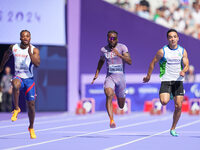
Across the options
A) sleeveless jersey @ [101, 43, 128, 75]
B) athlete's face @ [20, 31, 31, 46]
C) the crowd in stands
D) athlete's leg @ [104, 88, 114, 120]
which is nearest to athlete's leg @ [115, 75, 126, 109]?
sleeveless jersey @ [101, 43, 128, 75]

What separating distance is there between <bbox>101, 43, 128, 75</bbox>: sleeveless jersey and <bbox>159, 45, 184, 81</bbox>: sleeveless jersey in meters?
1.05

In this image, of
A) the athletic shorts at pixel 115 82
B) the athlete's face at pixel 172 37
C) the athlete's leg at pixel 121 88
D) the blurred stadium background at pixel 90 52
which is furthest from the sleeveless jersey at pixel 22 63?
the blurred stadium background at pixel 90 52

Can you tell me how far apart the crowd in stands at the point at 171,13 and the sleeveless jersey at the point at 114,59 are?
12854 mm

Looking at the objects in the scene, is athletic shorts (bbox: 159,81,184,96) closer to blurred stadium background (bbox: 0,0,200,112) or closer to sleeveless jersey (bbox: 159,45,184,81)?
sleeveless jersey (bbox: 159,45,184,81)

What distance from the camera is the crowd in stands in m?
25.8

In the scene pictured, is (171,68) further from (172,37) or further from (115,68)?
(115,68)

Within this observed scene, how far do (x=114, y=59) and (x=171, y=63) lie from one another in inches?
52.5

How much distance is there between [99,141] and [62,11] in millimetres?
12764

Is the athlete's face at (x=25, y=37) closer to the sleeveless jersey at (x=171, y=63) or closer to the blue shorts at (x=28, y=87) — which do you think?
the blue shorts at (x=28, y=87)

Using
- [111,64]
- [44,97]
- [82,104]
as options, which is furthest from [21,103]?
[111,64]

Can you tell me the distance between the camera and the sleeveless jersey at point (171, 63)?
11672mm

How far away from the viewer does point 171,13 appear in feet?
87.4

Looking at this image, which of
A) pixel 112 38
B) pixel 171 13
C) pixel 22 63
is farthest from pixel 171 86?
pixel 171 13

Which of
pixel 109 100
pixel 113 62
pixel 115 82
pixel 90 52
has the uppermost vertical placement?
pixel 90 52
